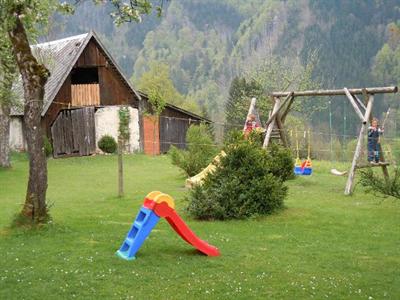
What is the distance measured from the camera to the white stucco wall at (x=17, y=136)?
33812 millimetres

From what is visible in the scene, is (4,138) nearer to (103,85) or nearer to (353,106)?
(103,85)

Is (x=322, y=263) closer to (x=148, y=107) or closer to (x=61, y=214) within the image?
(x=61, y=214)

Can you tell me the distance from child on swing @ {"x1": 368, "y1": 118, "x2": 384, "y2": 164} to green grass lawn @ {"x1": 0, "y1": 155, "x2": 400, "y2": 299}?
9.17 ft

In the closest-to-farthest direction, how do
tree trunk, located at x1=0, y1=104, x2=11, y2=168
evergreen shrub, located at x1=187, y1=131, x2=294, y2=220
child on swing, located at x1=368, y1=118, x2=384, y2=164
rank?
evergreen shrub, located at x1=187, y1=131, x2=294, y2=220, child on swing, located at x1=368, y1=118, x2=384, y2=164, tree trunk, located at x1=0, y1=104, x2=11, y2=168

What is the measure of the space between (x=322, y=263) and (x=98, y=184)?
1300cm

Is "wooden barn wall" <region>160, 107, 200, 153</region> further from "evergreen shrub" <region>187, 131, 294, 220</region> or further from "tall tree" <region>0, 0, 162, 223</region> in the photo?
"tall tree" <region>0, 0, 162, 223</region>

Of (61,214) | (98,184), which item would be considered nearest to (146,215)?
(61,214)

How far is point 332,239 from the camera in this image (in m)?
10.9

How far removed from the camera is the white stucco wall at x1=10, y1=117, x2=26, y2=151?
111 ft

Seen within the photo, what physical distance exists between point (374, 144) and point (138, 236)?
12.4 metres

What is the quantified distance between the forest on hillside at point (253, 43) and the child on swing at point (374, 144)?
48921mm

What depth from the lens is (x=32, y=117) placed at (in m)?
10.3

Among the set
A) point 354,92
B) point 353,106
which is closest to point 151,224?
point 353,106

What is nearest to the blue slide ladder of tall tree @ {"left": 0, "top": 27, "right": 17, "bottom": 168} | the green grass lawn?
the green grass lawn
